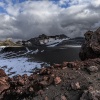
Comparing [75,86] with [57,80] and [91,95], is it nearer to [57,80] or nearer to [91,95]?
[57,80]

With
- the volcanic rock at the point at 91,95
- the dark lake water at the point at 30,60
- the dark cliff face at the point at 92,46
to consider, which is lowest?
the dark lake water at the point at 30,60

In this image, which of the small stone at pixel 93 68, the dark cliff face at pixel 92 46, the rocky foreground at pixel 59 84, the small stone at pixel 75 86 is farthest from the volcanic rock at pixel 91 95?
the dark cliff face at pixel 92 46

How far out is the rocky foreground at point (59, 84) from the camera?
321 inches

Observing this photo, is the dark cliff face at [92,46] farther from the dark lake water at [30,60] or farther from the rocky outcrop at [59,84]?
the dark lake water at [30,60]

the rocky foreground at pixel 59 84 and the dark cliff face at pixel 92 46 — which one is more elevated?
the dark cliff face at pixel 92 46

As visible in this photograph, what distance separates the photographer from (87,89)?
796 centimetres

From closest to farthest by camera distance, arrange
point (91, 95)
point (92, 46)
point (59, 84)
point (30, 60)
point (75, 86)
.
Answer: point (91, 95)
point (75, 86)
point (59, 84)
point (92, 46)
point (30, 60)

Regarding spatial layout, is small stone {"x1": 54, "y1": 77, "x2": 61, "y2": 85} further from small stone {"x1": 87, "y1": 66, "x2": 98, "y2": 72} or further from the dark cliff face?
the dark cliff face

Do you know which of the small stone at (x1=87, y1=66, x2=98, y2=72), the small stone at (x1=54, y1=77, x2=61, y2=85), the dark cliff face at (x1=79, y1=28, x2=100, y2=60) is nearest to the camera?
the small stone at (x1=54, y1=77, x2=61, y2=85)

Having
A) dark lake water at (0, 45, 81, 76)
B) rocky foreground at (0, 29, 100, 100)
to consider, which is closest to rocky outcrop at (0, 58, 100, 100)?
rocky foreground at (0, 29, 100, 100)

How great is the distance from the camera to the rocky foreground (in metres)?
8.16

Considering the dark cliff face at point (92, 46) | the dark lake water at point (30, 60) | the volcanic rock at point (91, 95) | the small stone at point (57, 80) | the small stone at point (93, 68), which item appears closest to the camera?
the volcanic rock at point (91, 95)

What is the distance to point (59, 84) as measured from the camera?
344 inches

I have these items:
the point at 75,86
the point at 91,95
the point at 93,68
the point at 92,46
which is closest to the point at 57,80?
the point at 75,86
